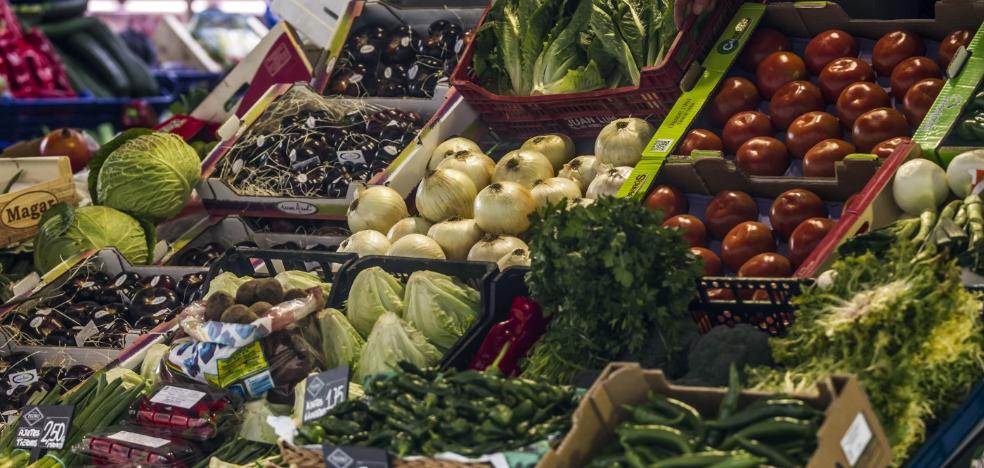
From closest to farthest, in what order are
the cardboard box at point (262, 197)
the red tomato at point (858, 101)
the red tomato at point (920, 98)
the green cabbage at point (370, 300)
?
1. the green cabbage at point (370, 300)
2. the red tomato at point (920, 98)
3. the red tomato at point (858, 101)
4. the cardboard box at point (262, 197)

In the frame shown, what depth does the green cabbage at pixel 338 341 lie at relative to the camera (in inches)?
137

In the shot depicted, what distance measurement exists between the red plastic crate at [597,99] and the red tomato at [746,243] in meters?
0.83

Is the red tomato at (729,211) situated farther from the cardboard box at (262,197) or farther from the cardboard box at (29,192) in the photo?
the cardboard box at (29,192)

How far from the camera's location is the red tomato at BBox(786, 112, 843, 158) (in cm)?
380

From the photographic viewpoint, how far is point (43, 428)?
3.49 meters

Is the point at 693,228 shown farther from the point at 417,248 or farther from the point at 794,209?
the point at 417,248

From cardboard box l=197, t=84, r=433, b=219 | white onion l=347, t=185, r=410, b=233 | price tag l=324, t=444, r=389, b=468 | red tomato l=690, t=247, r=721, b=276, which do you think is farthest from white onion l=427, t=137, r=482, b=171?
price tag l=324, t=444, r=389, b=468

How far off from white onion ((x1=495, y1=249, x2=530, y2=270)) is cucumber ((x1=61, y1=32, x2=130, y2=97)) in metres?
6.86

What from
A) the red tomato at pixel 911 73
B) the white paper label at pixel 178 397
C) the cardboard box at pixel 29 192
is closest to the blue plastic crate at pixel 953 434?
the red tomato at pixel 911 73

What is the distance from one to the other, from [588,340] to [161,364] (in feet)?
4.64

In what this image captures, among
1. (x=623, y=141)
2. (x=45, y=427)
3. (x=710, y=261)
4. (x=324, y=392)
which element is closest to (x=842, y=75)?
(x=623, y=141)

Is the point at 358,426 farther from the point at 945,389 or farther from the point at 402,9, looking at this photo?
the point at 402,9

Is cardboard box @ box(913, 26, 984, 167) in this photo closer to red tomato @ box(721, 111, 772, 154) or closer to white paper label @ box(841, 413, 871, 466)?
red tomato @ box(721, 111, 772, 154)

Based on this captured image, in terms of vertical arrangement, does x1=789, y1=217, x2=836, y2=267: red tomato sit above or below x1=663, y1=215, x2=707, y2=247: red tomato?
above
